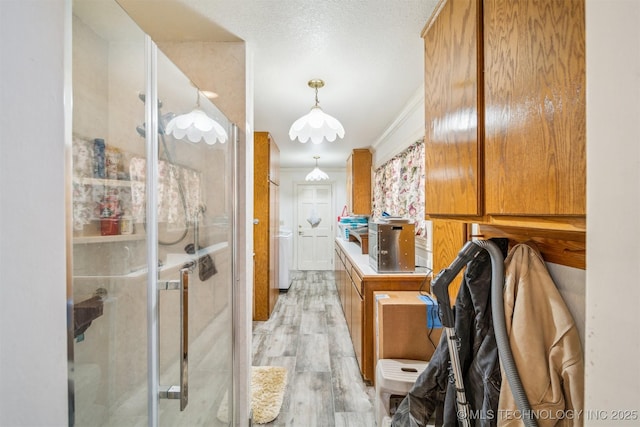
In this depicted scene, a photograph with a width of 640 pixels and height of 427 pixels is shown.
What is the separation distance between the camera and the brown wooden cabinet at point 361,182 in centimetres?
479

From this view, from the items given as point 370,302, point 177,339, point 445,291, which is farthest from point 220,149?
point 370,302

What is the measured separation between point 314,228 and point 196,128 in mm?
5362

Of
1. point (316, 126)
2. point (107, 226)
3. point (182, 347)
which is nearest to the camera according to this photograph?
point (107, 226)

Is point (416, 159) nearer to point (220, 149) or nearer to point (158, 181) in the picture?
point (220, 149)

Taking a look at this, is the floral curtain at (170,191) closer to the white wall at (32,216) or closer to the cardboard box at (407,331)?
the white wall at (32,216)

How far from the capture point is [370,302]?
2182mm

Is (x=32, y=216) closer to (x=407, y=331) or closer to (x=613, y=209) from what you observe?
(x=613, y=209)

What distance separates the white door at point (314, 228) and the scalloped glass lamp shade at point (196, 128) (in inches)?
198

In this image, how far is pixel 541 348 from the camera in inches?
35.7

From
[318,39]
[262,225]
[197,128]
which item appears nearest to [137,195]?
[197,128]

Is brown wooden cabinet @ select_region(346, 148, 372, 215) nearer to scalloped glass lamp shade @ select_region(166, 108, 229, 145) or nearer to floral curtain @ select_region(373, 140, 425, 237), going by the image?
floral curtain @ select_region(373, 140, 425, 237)

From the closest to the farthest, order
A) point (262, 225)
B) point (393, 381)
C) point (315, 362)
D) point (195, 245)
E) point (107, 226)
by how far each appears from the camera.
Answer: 1. point (107, 226)
2. point (195, 245)
3. point (393, 381)
4. point (315, 362)
5. point (262, 225)

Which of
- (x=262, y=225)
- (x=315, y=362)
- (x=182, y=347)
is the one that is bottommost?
(x=315, y=362)

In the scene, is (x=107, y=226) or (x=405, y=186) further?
(x=405, y=186)
